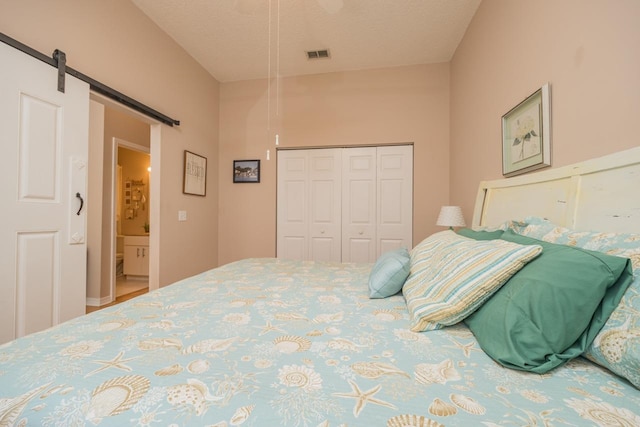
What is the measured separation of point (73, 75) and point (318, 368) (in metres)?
2.47

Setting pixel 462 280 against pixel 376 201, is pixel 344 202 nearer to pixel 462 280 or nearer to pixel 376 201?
pixel 376 201

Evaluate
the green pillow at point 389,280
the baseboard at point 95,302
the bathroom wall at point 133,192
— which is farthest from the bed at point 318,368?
the bathroom wall at point 133,192

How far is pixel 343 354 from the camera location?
78cm

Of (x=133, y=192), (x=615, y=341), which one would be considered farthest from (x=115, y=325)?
(x=133, y=192)

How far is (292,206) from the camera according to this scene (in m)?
3.71

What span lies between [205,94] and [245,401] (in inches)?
149

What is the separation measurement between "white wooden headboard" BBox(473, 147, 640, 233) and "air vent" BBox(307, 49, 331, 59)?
2.48 metres

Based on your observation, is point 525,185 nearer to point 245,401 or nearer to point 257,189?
point 245,401

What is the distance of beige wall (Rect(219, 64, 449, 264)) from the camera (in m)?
3.35

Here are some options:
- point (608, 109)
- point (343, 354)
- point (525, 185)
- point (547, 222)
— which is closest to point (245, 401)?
point (343, 354)

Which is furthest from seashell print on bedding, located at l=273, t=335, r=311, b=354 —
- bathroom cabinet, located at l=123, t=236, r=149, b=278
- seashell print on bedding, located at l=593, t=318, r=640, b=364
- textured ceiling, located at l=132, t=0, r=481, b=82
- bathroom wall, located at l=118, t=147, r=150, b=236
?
bathroom wall, located at l=118, t=147, r=150, b=236

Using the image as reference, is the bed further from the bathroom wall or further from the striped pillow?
the bathroom wall

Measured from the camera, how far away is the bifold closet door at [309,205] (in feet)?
11.9

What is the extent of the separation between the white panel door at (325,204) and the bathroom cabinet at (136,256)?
287 centimetres
